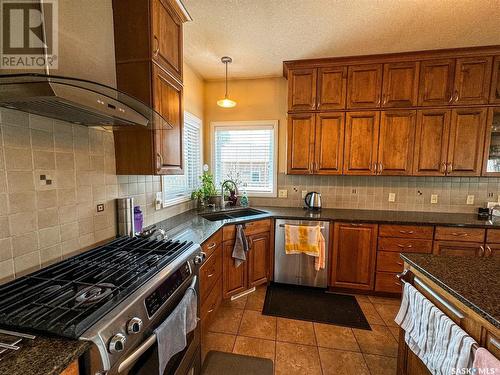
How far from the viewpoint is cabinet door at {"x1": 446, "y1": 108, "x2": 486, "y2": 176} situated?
→ 2400 mm

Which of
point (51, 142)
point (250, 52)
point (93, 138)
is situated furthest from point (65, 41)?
point (250, 52)

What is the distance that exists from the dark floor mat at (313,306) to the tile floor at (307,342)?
0.08 meters

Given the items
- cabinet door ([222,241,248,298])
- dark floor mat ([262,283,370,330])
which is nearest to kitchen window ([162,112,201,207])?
cabinet door ([222,241,248,298])

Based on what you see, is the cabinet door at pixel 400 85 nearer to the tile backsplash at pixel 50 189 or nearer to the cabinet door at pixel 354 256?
the cabinet door at pixel 354 256

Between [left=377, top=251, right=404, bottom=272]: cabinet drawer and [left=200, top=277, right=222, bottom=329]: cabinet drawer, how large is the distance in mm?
1737

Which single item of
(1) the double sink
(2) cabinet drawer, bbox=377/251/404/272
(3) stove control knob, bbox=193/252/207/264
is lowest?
(2) cabinet drawer, bbox=377/251/404/272

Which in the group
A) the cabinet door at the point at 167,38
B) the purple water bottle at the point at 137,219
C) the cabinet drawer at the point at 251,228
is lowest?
the cabinet drawer at the point at 251,228

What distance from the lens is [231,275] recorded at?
7.58ft

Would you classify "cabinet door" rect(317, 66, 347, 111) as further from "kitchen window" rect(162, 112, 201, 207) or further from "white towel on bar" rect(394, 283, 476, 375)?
"white towel on bar" rect(394, 283, 476, 375)

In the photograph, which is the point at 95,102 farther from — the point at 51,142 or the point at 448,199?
the point at 448,199

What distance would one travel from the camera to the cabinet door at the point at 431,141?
2.46 meters

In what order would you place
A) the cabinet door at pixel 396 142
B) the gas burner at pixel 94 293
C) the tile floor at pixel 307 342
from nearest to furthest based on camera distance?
the gas burner at pixel 94 293, the tile floor at pixel 307 342, the cabinet door at pixel 396 142

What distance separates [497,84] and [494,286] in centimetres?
254

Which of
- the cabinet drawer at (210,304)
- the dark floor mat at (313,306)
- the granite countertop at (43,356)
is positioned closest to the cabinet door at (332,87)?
the dark floor mat at (313,306)
